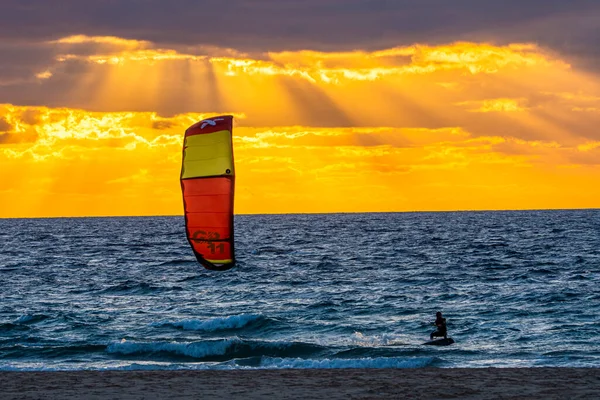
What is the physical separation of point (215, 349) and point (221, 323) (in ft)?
20.0

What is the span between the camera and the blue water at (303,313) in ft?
107


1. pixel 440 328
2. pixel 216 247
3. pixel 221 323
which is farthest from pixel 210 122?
pixel 221 323

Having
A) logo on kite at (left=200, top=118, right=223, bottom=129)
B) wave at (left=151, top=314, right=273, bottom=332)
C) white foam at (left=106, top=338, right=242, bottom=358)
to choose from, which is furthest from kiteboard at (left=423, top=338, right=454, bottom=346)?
logo on kite at (left=200, top=118, right=223, bottom=129)

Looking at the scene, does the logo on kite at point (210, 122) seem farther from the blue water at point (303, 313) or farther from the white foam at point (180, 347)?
the white foam at point (180, 347)

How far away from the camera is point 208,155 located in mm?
16922

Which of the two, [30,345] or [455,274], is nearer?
[30,345]

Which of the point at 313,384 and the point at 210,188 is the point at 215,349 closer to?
the point at 313,384

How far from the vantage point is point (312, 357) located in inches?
1282

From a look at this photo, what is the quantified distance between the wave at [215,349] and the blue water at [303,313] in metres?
0.05

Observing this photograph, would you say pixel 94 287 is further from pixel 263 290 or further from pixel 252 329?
pixel 252 329

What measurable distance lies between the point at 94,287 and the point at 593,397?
139 ft

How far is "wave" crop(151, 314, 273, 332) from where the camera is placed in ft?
129

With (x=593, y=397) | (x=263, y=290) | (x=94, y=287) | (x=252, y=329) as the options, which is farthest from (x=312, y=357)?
(x=94, y=287)

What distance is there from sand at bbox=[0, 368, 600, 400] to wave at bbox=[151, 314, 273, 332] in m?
15.3
